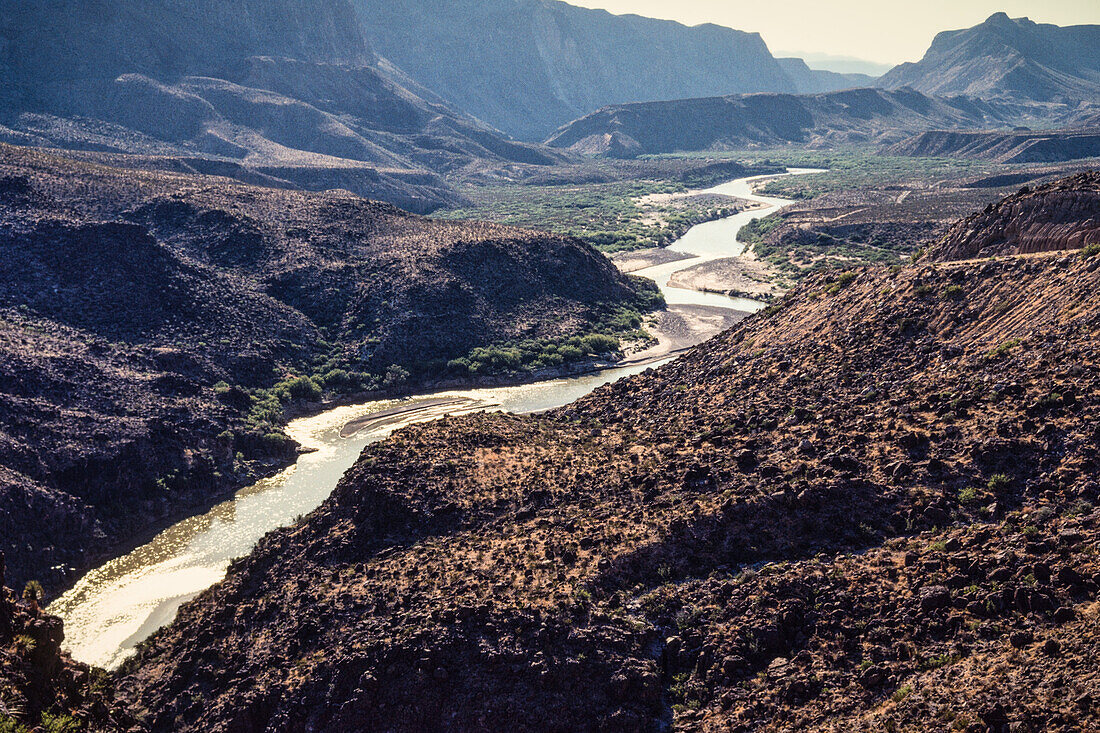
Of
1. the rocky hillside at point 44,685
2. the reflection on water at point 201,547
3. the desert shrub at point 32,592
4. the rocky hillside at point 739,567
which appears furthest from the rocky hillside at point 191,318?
the rocky hillside at point 739,567

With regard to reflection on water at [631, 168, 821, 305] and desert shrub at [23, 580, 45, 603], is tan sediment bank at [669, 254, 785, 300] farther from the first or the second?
desert shrub at [23, 580, 45, 603]

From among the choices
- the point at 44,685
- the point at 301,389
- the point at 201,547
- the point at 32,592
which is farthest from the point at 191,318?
the point at 44,685

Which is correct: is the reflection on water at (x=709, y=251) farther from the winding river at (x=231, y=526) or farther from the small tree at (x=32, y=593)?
the small tree at (x=32, y=593)

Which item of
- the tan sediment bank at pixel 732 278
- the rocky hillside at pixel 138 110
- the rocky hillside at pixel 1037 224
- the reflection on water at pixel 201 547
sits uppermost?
the rocky hillside at pixel 138 110

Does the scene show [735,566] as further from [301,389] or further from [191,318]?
[191,318]

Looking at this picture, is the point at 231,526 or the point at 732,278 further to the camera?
the point at 732,278

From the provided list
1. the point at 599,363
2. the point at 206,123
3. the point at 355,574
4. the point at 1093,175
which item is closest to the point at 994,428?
the point at 1093,175
